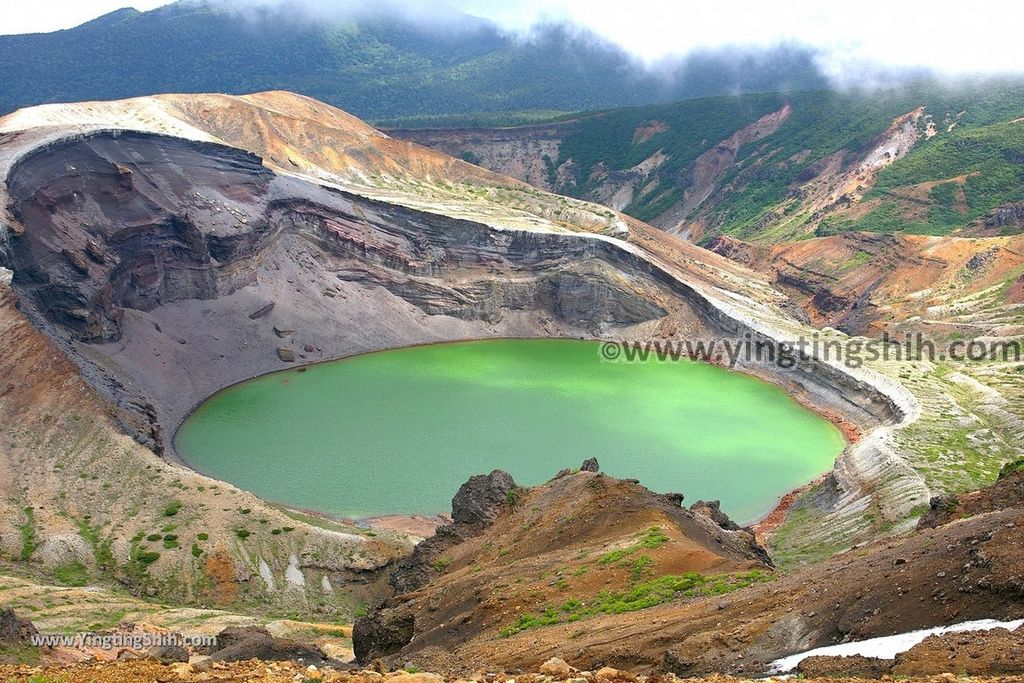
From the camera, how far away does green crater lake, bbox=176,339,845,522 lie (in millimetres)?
47344

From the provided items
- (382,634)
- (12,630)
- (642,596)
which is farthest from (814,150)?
(12,630)

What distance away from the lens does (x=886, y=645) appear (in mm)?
15125

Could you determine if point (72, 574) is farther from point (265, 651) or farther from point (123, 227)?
point (123, 227)

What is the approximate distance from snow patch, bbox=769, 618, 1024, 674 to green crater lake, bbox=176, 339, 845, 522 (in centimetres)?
2951

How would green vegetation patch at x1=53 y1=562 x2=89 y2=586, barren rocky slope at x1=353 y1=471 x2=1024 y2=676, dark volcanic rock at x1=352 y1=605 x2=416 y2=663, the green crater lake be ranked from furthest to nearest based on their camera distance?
the green crater lake, green vegetation patch at x1=53 y1=562 x2=89 y2=586, dark volcanic rock at x1=352 y1=605 x2=416 y2=663, barren rocky slope at x1=353 y1=471 x2=1024 y2=676

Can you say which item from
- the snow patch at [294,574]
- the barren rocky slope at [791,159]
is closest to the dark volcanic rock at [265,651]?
the snow patch at [294,574]

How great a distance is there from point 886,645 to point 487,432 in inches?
1583

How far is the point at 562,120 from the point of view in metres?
172

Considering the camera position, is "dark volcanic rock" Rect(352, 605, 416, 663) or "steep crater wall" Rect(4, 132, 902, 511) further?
"steep crater wall" Rect(4, 132, 902, 511)

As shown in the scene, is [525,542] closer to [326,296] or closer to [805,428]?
[805,428]

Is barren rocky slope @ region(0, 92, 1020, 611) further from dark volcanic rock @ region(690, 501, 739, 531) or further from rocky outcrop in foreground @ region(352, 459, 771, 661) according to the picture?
rocky outcrop in foreground @ region(352, 459, 771, 661)

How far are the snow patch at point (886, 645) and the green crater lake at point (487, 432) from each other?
2951cm

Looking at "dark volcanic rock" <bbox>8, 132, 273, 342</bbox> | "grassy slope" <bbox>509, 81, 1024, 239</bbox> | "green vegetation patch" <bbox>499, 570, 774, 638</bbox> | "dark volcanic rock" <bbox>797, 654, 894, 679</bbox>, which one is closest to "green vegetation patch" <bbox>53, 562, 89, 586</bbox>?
"green vegetation patch" <bbox>499, 570, 774, 638</bbox>

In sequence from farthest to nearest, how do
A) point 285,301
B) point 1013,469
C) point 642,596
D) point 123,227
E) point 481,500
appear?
point 285,301 < point 123,227 < point 481,500 < point 1013,469 < point 642,596
